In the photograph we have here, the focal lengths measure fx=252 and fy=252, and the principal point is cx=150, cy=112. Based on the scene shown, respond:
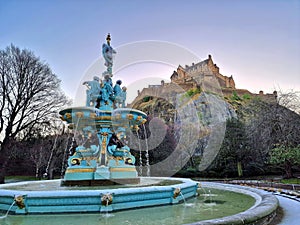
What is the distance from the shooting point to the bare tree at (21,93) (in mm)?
19906

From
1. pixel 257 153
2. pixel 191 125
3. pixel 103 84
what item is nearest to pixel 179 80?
pixel 191 125

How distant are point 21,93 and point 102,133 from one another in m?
13.1

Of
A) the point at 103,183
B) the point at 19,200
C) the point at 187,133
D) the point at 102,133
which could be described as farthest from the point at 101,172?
the point at 187,133

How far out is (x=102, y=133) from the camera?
10.4m

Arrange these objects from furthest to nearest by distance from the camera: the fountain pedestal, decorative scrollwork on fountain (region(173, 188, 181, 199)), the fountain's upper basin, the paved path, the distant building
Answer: the distant building < the fountain's upper basin < the fountain pedestal < decorative scrollwork on fountain (region(173, 188, 181, 199)) < the paved path

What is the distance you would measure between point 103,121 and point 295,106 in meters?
14.1

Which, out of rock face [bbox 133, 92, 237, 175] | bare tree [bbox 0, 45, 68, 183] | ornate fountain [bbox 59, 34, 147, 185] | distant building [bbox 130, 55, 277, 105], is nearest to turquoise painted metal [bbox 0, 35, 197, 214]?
ornate fountain [bbox 59, 34, 147, 185]

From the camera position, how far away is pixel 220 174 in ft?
92.4

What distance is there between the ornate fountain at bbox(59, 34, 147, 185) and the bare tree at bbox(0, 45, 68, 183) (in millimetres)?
11710

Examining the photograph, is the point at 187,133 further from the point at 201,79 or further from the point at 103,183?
the point at 201,79

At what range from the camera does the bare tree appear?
19906 mm

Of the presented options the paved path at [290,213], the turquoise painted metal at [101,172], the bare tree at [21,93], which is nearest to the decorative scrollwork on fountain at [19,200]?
the turquoise painted metal at [101,172]

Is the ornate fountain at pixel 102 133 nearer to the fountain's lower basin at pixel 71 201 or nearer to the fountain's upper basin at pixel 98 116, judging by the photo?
the fountain's upper basin at pixel 98 116

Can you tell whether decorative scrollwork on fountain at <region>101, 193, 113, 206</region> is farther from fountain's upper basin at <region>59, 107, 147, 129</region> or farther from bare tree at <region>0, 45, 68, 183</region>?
bare tree at <region>0, 45, 68, 183</region>
